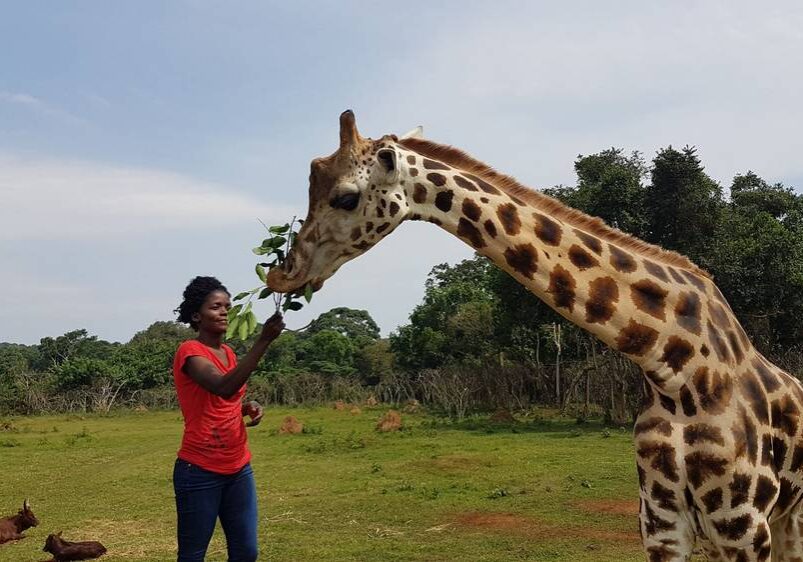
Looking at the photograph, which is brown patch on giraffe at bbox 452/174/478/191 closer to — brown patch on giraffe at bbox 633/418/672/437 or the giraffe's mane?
the giraffe's mane

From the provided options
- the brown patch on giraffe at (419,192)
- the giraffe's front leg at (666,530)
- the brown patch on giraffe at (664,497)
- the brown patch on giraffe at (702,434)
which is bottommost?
the giraffe's front leg at (666,530)

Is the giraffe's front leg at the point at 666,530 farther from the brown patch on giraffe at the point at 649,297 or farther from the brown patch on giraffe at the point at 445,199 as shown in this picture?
the brown patch on giraffe at the point at 445,199

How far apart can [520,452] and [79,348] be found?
1760 inches

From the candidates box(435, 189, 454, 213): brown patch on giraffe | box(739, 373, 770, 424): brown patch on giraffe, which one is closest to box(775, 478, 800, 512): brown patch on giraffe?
box(739, 373, 770, 424): brown patch on giraffe

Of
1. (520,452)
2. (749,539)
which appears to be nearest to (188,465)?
(749,539)

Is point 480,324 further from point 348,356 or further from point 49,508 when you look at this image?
point 49,508

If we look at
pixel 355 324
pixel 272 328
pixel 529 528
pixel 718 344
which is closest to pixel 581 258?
pixel 718 344

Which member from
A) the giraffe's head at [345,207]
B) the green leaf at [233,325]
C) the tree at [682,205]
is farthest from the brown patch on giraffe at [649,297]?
the tree at [682,205]

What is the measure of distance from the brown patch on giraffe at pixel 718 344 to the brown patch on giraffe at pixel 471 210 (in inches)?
44.8

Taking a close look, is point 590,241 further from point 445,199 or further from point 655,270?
point 445,199

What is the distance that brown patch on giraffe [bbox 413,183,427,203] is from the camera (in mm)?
3340

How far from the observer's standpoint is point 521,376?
25.5 meters

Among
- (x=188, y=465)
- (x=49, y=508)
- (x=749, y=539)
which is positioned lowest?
(x=49, y=508)

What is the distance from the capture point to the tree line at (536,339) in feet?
61.8
